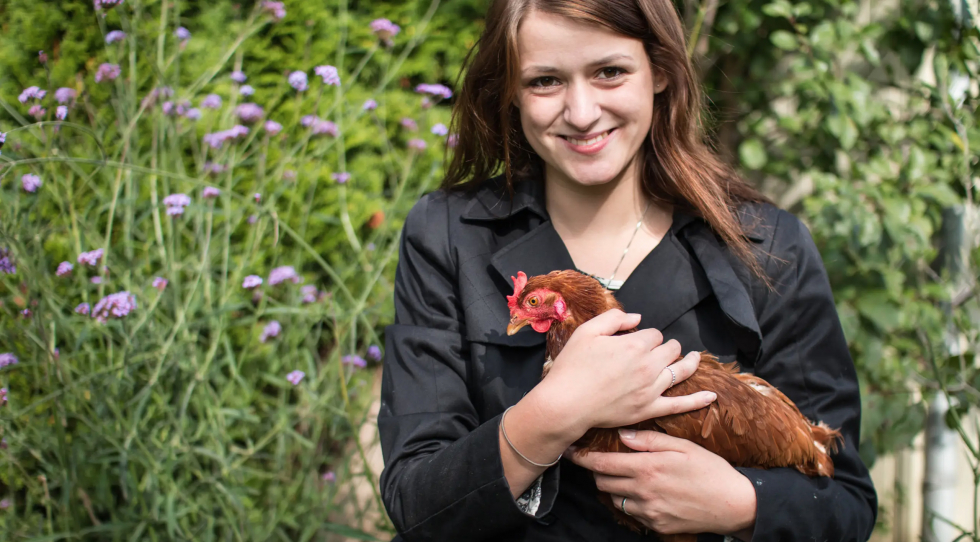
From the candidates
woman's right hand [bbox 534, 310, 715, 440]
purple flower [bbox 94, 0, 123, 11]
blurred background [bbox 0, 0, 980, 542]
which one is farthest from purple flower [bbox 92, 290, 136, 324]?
woman's right hand [bbox 534, 310, 715, 440]

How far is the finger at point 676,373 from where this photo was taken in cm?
145

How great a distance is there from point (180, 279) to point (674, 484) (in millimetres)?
2144

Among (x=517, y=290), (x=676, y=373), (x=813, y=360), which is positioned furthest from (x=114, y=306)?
(x=813, y=360)

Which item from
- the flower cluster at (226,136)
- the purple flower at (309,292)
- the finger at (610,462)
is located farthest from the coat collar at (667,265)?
the flower cluster at (226,136)

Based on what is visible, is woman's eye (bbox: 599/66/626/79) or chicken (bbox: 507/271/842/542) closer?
chicken (bbox: 507/271/842/542)

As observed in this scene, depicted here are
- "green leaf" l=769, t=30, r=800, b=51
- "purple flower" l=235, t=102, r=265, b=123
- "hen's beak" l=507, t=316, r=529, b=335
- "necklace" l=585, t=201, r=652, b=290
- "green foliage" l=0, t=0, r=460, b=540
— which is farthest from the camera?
"green leaf" l=769, t=30, r=800, b=51

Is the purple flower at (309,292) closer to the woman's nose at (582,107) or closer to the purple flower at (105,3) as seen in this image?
the purple flower at (105,3)

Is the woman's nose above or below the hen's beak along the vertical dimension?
above

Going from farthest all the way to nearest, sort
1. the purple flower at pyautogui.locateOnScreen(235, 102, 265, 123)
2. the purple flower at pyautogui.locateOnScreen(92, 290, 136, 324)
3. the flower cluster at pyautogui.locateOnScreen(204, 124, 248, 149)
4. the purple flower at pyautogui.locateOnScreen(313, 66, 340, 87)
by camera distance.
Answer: the purple flower at pyautogui.locateOnScreen(235, 102, 265, 123) → the flower cluster at pyautogui.locateOnScreen(204, 124, 248, 149) → the purple flower at pyautogui.locateOnScreen(313, 66, 340, 87) → the purple flower at pyautogui.locateOnScreen(92, 290, 136, 324)

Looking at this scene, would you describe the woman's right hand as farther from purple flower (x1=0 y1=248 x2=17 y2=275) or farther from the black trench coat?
purple flower (x1=0 y1=248 x2=17 y2=275)

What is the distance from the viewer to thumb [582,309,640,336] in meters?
1.45

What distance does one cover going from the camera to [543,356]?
1.74m

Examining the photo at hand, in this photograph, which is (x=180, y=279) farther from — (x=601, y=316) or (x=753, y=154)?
(x=753, y=154)

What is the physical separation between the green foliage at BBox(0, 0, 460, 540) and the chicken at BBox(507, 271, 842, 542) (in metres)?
0.76
